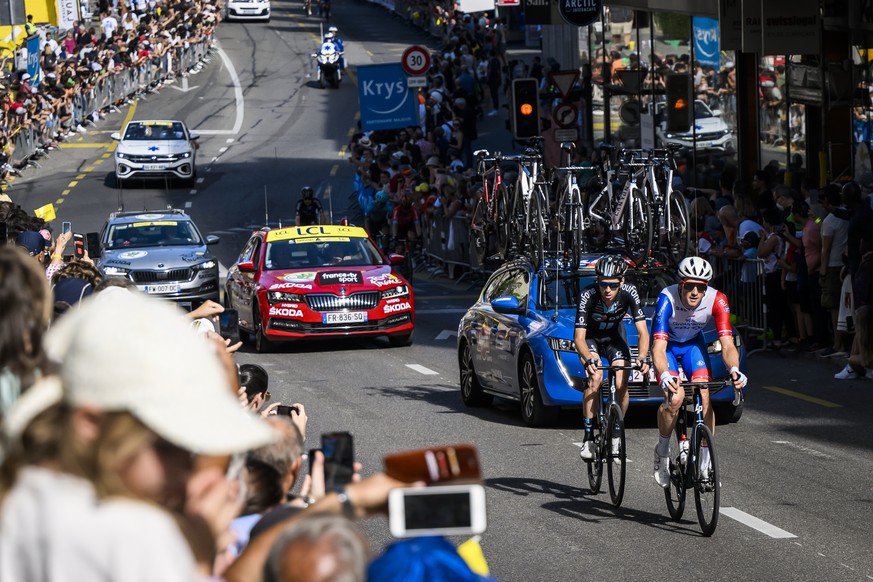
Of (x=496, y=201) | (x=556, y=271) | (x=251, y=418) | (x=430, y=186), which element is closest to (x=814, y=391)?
(x=556, y=271)

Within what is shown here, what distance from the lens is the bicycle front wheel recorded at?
1034 centimetres

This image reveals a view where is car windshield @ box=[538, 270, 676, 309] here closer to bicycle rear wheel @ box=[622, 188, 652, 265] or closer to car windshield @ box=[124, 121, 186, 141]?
bicycle rear wheel @ box=[622, 188, 652, 265]

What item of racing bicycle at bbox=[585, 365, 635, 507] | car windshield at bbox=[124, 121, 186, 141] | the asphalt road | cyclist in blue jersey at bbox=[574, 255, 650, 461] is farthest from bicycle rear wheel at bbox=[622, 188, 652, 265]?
car windshield at bbox=[124, 121, 186, 141]

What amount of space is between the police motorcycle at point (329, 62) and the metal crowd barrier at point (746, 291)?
40.4m

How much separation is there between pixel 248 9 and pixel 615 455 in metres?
71.8

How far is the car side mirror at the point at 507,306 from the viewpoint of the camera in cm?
1520

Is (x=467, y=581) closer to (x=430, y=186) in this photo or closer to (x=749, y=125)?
(x=749, y=125)

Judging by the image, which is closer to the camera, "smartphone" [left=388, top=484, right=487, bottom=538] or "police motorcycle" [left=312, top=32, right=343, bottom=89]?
"smartphone" [left=388, top=484, right=487, bottom=538]

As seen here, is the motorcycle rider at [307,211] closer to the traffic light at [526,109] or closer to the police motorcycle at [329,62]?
the traffic light at [526,109]

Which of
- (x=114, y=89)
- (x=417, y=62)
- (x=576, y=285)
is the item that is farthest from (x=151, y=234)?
(x=114, y=89)

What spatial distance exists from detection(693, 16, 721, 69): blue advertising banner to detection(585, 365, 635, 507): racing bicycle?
19.2 meters

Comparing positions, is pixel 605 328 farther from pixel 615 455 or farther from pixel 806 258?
pixel 806 258

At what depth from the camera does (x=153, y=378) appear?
2977 mm

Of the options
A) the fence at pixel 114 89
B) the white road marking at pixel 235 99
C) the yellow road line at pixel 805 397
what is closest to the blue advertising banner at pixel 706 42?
the yellow road line at pixel 805 397
